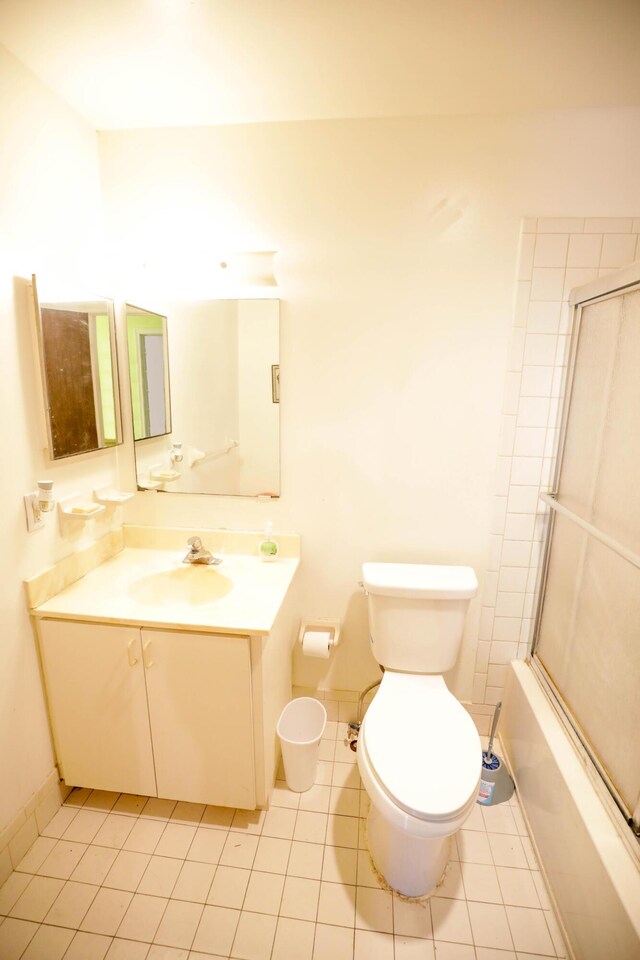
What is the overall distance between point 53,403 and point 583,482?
1.76 metres

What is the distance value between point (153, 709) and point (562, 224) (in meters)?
2.10

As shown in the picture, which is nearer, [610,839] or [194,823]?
[610,839]

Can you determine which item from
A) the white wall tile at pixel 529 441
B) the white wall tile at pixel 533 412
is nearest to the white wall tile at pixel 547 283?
the white wall tile at pixel 533 412

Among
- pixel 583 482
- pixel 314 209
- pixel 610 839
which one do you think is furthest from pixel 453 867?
pixel 314 209

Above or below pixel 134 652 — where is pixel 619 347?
above

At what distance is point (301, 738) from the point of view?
5.69 ft

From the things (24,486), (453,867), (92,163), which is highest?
(92,163)

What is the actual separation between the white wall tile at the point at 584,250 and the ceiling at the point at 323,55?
376 mm

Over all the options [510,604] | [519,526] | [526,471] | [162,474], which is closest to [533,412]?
[526,471]

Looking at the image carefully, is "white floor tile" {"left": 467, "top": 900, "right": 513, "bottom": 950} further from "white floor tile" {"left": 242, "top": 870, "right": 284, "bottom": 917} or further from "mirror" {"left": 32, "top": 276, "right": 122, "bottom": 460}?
"mirror" {"left": 32, "top": 276, "right": 122, "bottom": 460}

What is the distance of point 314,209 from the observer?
155 centimetres

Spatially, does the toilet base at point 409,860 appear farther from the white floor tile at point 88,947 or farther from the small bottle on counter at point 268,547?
the small bottle on counter at point 268,547

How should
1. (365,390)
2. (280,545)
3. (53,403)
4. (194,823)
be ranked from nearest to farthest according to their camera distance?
(53,403) < (194,823) < (365,390) < (280,545)

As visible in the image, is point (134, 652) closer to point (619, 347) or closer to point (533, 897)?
point (533, 897)
